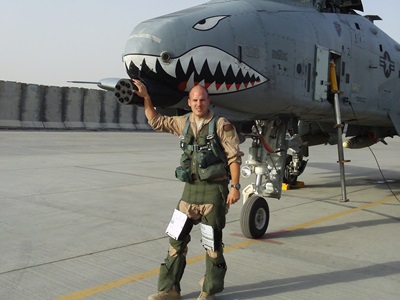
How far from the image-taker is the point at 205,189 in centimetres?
390

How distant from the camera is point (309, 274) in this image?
14.9 feet

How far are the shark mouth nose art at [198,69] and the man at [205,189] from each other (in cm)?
100

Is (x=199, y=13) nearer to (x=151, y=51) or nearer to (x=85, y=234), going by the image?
(x=151, y=51)

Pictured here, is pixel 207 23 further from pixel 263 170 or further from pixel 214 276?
pixel 214 276

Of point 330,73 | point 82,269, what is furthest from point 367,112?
point 82,269

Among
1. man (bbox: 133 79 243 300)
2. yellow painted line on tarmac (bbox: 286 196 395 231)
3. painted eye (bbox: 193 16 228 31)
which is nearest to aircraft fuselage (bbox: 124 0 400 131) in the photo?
painted eye (bbox: 193 16 228 31)

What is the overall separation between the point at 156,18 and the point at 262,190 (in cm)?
272

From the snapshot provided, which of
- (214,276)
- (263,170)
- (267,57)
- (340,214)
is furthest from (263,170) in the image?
(214,276)

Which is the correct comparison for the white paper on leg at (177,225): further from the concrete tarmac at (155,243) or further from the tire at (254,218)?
the tire at (254,218)

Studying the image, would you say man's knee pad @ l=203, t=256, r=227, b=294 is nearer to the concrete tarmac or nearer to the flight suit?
the flight suit

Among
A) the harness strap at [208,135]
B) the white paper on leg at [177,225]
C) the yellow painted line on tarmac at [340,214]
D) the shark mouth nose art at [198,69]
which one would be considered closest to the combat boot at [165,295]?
the white paper on leg at [177,225]

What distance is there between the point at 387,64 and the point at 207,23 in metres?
4.71

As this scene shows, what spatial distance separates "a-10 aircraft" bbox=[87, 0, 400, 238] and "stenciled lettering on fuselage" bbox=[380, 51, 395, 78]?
2 centimetres

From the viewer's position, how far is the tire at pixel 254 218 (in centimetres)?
568
